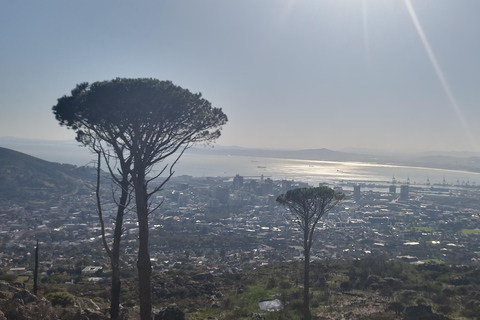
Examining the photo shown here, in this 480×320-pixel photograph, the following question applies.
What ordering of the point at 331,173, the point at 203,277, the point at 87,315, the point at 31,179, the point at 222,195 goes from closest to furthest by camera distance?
the point at 87,315
the point at 203,277
the point at 31,179
the point at 222,195
the point at 331,173

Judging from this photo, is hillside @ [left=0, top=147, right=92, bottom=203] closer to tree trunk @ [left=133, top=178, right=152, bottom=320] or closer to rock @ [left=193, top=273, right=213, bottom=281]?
rock @ [left=193, top=273, right=213, bottom=281]

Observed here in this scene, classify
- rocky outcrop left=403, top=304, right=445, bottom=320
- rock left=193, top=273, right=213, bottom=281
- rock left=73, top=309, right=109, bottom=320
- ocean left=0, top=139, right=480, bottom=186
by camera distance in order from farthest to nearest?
ocean left=0, top=139, right=480, bottom=186
rock left=193, top=273, right=213, bottom=281
rocky outcrop left=403, top=304, right=445, bottom=320
rock left=73, top=309, right=109, bottom=320

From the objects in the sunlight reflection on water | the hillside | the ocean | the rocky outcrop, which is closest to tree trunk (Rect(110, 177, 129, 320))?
the rocky outcrop

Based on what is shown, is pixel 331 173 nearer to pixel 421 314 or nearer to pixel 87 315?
pixel 421 314

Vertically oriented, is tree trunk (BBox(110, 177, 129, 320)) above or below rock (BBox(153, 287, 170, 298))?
above

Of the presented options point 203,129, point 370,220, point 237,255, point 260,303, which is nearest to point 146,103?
point 203,129

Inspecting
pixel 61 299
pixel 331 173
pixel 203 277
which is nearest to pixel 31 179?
pixel 203 277
